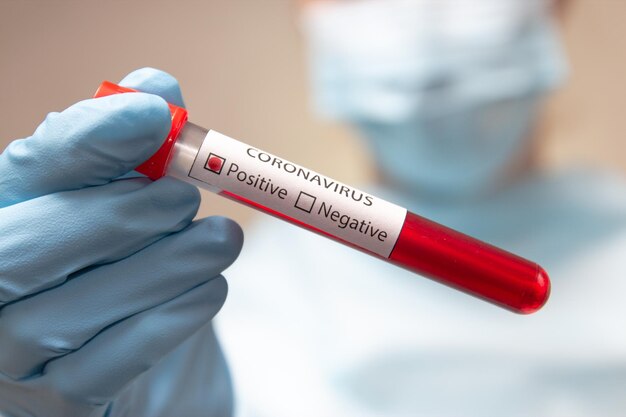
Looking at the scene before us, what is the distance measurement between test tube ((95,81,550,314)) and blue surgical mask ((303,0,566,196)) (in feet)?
1.75

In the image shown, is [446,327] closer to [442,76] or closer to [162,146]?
[442,76]

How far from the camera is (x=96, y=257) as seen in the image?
609 mm

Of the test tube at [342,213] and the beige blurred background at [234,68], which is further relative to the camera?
the beige blurred background at [234,68]

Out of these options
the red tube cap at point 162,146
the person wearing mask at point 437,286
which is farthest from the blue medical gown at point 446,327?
the red tube cap at point 162,146

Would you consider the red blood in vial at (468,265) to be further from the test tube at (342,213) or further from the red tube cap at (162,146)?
the red tube cap at (162,146)

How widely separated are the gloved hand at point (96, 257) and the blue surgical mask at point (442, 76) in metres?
0.52

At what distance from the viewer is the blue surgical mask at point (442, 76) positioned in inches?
42.1

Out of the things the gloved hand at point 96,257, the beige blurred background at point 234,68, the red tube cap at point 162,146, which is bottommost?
the gloved hand at point 96,257

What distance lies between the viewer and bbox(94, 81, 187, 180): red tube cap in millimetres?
579

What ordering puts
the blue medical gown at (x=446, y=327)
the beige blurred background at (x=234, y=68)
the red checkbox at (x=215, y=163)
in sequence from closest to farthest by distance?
the red checkbox at (x=215, y=163), the blue medical gown at (x=446, y=327), the beige blurred background at (x=234, y=68)

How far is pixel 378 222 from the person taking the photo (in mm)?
575

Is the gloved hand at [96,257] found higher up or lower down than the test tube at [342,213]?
lower down

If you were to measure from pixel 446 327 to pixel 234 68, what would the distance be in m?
0.73

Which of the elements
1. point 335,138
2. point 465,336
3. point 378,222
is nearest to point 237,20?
point 335,138
